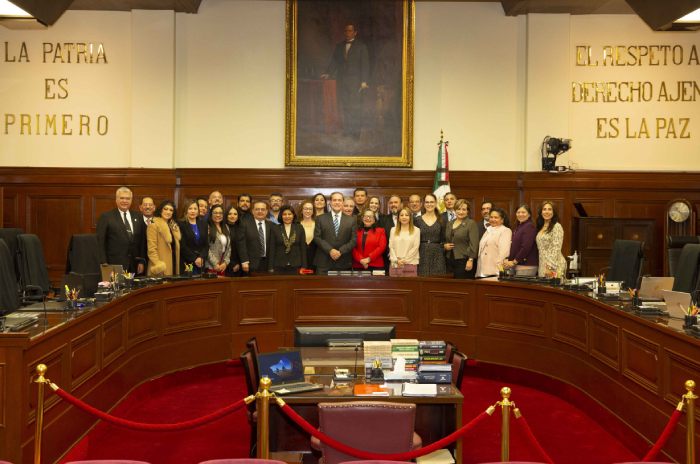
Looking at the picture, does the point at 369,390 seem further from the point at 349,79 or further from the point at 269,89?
the point at 269,89

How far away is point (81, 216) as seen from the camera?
11.2 m

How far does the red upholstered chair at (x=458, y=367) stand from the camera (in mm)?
4801

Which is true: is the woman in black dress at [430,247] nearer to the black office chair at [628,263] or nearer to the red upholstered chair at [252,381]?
the black office chair at [628,263]

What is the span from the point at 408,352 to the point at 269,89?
7.36 m

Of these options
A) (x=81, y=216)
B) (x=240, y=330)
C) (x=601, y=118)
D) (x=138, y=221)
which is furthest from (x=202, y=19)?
(x=601, y=118)

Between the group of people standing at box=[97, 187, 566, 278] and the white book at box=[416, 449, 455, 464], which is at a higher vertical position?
the group of people standing at box=[97, 187, 566, 278]

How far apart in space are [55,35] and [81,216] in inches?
108

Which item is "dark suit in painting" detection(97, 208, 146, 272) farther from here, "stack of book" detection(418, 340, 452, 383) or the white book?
the white book

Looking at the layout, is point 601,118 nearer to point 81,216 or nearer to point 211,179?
point 211,179

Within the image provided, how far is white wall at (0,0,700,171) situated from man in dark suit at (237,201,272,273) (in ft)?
9.93

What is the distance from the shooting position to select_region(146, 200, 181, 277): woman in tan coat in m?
7.97

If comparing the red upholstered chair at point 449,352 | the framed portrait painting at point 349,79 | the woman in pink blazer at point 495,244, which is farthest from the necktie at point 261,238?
the red upholstered chair at point 449,352

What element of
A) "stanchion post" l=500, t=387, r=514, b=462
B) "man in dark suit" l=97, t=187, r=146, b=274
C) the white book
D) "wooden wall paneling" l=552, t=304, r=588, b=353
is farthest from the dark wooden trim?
"stanchion post" l=500, t=387, r=514, b=462

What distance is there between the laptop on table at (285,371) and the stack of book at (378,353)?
14.8 inches
